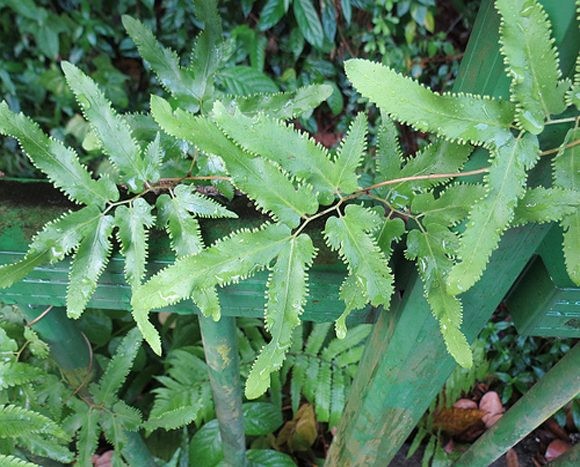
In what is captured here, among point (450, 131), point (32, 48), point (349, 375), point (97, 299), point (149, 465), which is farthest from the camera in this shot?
point (32, 48)

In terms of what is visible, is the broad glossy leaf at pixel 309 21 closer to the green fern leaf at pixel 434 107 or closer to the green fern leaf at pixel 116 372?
the green fern leaf at pixel 116 372

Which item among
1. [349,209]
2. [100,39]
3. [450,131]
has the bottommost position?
[100,39]

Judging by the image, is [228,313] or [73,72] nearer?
[73,72]

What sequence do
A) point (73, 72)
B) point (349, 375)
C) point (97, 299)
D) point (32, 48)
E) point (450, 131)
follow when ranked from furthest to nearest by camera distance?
point (32, 48) < point (349, 375) < point (97, 299) < point (73, 72) < point (450, 131)

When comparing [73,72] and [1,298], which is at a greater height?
[73,72]

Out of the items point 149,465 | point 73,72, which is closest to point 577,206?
point 73,72

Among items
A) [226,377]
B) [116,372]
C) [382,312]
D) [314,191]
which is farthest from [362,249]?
[116,372]

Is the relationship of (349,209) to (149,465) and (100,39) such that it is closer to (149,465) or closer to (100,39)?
(149,465)

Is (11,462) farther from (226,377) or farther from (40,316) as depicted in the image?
(226,377)
